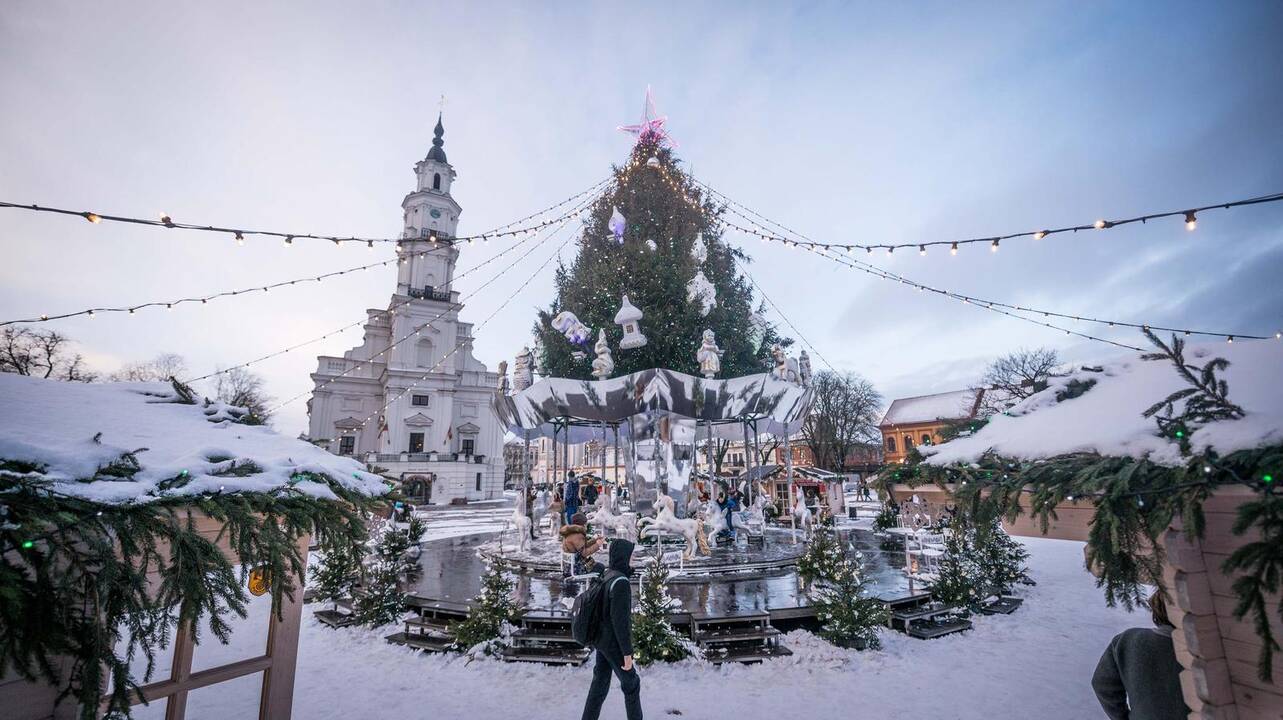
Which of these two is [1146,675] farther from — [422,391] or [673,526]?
[422,391]

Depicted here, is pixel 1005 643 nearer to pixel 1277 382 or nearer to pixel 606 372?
pixel 1277 382

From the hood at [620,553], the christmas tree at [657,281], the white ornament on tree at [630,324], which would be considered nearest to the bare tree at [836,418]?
the christmas tree at [657,281]

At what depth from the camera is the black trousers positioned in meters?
4.39

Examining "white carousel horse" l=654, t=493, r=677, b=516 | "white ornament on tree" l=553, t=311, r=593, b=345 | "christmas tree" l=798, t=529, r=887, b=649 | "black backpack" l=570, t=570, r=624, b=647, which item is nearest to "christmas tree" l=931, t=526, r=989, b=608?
"christmas tree" l=798, t=529, r=887, b=649

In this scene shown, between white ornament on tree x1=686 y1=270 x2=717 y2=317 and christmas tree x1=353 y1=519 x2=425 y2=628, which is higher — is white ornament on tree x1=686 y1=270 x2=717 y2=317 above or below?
above

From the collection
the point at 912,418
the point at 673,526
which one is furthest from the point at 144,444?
the point at 912,418

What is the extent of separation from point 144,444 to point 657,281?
39.7ft

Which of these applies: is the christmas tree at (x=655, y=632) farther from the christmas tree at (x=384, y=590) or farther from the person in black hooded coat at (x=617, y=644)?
the christmas tree at (x=384, y=590)

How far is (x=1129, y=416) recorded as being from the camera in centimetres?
318

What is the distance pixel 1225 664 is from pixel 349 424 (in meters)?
46.5

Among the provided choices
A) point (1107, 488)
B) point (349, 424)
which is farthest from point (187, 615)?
point (349, 424)

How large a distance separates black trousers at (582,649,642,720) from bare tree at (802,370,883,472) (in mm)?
33154

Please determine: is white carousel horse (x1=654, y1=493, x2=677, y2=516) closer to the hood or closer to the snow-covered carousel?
the snow-covered carousel

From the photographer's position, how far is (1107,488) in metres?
2.75
